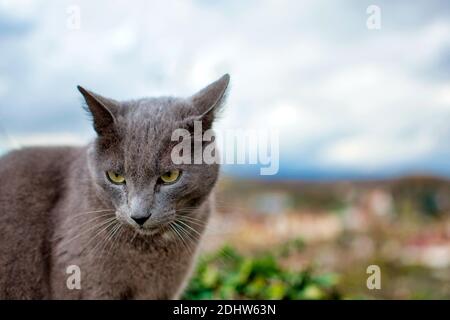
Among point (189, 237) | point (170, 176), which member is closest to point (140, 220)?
point (170, 176)

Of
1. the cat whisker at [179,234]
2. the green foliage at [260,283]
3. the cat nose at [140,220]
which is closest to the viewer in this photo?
the cat nose at [140,220]

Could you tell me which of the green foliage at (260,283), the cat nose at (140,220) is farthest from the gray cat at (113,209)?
the green foliage at (260,283)

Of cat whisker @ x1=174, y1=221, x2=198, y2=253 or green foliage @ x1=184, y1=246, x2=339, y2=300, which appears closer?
cat whisker @ x1=174, y1=221, x2=198, y2=253

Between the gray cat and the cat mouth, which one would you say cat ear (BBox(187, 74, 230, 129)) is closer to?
the gray cat

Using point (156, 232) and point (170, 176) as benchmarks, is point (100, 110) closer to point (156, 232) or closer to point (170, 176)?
point (170, 176)

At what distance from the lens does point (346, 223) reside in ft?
16.9

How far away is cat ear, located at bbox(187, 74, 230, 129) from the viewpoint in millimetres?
2213

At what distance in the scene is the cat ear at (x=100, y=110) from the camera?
6.91 ft

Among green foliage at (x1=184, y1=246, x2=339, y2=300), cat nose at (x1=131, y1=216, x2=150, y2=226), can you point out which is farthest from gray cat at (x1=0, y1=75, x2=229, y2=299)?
green foliage at (x1=184, y1=246, x2=339, y2=300)

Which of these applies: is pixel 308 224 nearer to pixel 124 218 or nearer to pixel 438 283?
pixel 438 283

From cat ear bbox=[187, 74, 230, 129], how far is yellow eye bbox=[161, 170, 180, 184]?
0.78 ft

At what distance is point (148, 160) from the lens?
210 centimetres

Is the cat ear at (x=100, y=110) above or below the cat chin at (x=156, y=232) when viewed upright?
above

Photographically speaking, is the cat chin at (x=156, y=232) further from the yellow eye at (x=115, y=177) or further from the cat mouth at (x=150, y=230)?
the yellow eye at (x=115, y=177)
